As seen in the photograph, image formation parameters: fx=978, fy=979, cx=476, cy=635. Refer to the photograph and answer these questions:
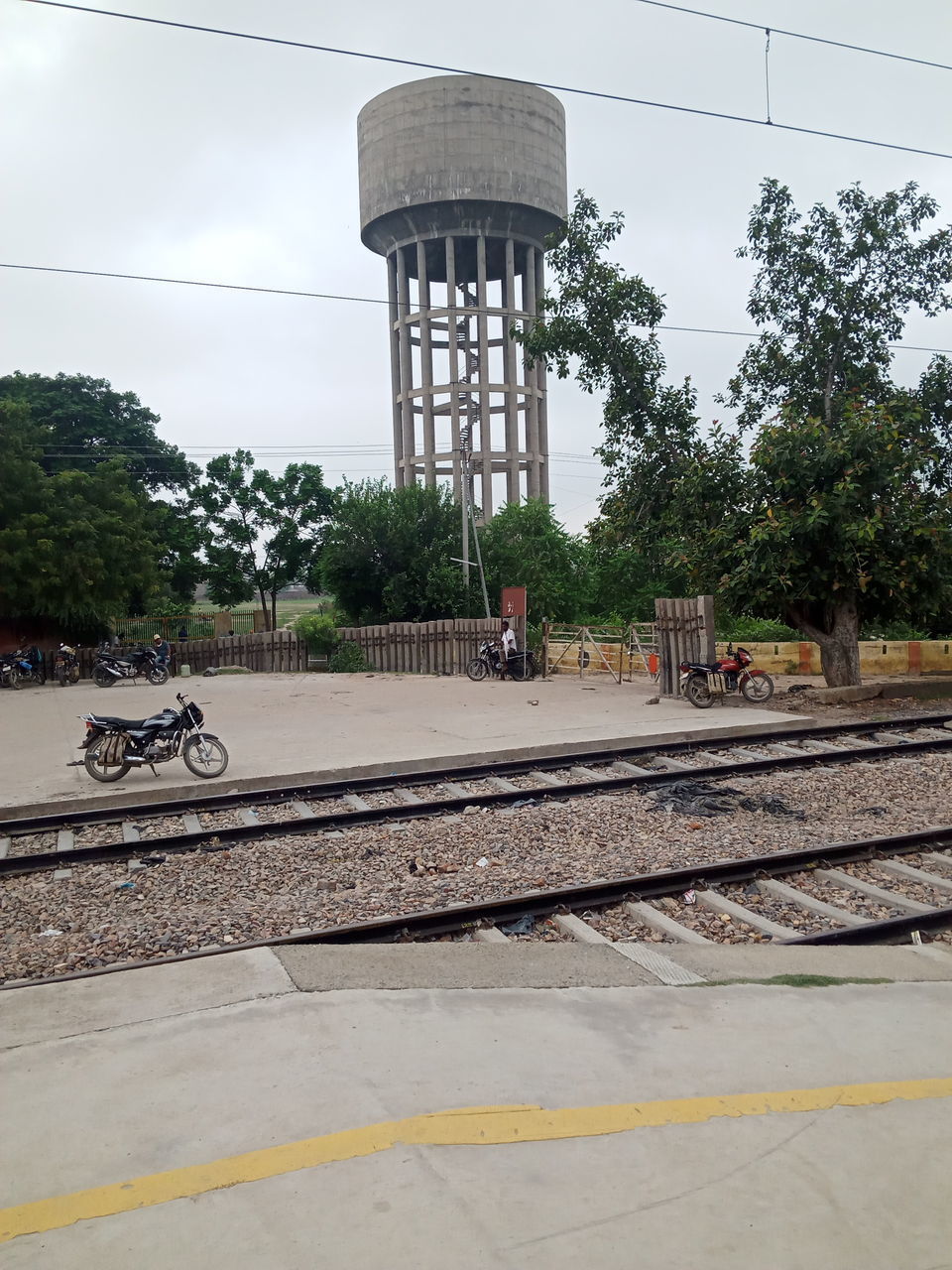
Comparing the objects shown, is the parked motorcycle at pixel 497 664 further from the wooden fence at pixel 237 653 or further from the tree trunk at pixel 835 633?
the wooden fence at pixel 237 653

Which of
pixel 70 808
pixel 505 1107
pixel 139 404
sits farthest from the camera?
pixel 139 404

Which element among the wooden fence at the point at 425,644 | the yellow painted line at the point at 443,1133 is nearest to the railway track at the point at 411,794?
the yellow painted line at the point at 443,1133

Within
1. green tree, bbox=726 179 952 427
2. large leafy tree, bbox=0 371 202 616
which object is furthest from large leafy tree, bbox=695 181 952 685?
large leafy tree, bbox=0 371 202 616

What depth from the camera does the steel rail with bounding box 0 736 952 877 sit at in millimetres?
7816

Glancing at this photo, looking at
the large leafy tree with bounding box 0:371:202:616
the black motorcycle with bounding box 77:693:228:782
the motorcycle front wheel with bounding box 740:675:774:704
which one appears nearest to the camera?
the black motorcycle with bounding box 77:693:228:782

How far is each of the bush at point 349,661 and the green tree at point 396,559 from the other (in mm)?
4014

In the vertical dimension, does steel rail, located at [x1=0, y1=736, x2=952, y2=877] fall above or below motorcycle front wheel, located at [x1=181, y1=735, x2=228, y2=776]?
below

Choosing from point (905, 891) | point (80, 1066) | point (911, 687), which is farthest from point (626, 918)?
point (911, 687)

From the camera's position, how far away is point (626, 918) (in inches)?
255

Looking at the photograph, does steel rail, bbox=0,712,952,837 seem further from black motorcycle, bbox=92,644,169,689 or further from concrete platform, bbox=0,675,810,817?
black motorcycle, bbox=92,644,169,689

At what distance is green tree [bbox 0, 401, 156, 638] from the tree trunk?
18.7 metres

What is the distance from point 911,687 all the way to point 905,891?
38.4 feet

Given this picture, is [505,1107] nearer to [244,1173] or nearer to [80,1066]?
[244,1173]

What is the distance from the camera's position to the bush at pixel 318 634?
96.7 ft
